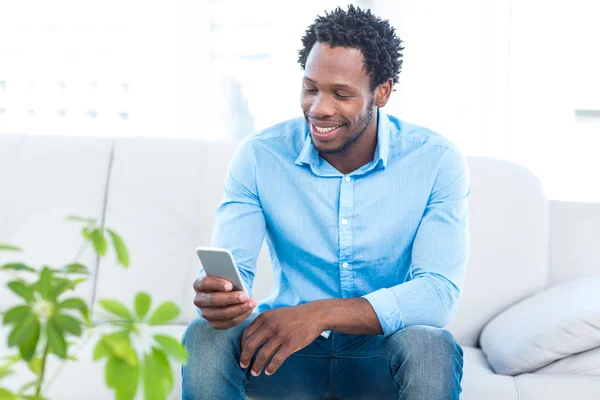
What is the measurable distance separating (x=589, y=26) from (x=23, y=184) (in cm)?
211

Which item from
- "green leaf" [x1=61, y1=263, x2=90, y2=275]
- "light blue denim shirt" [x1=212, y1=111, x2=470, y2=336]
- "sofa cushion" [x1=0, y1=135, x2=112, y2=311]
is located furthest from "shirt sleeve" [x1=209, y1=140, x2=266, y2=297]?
"green leaf" [x1=61, y1=263, x2=90, y2=275]

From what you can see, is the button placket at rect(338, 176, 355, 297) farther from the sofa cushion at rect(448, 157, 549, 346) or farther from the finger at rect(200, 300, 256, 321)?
the sofa cushion at rect(448, 157, 549, 346)

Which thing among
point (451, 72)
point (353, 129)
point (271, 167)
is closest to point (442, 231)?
point (353, 129)

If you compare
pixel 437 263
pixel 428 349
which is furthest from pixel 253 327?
pixel 437 263

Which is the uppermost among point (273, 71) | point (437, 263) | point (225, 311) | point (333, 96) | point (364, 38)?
point (273, 71)

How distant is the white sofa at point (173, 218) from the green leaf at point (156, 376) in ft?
4.94

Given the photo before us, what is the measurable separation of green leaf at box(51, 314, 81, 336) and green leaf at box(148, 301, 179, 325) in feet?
0.15

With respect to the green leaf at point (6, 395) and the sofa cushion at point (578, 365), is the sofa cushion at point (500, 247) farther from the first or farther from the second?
the green leaf at point (6, 395)

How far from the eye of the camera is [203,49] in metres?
3.04

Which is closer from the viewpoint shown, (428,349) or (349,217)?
(428,349)

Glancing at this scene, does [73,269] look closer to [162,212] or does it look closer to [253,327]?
[253,327]

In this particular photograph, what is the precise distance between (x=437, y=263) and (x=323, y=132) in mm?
A: 364

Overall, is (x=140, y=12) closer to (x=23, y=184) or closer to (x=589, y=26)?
(x=23, y=184)

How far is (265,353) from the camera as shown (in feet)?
4.24
